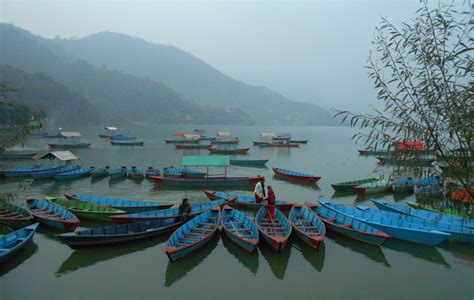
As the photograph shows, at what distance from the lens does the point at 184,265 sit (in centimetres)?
1406

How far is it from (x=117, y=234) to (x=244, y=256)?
6211mm

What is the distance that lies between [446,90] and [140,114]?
203108 millimetres

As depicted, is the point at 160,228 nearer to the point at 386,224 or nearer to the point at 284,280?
the point at 284,280

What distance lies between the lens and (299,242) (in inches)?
643

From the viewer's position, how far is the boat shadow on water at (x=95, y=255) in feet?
45.5

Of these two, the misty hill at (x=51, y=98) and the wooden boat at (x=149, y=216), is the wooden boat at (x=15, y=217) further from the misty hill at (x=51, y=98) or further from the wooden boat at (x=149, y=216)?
the misty hill at (x=51, y=98)

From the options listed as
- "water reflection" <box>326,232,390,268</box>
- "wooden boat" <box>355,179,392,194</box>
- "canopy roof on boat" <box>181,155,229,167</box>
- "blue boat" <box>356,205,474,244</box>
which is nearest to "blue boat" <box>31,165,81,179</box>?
"canopy roof on boat" <box>181,155,229,167</box>

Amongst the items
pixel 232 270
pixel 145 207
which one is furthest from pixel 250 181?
pixel 232 270

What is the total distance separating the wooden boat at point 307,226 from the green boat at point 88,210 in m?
10.3

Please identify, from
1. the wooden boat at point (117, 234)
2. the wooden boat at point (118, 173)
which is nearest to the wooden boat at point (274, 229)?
the wooden boat at point (117, 234)

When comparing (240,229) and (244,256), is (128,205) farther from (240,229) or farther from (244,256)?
(244,256)

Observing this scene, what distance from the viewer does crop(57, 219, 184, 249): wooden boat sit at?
14.3 meters

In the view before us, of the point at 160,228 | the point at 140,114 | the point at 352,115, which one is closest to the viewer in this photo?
the point at 352,115

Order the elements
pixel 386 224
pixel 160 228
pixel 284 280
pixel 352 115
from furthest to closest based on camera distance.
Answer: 1. pixel 386 224
2. pixel 160 228
3. pixel 284 280
4. pixel 352 115
